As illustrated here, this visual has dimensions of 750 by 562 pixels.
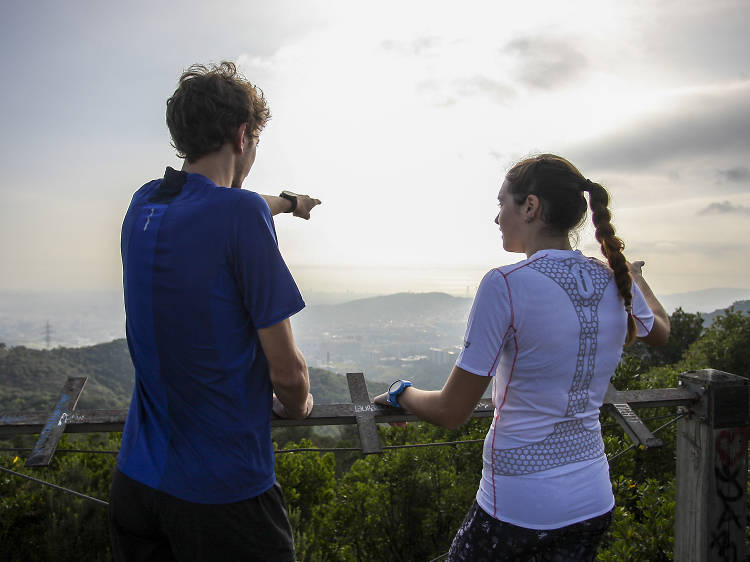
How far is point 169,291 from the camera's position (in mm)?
1355

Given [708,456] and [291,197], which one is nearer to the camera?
[291,197]

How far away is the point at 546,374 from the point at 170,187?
112cm

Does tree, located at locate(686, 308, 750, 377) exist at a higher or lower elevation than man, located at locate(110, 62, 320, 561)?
lower

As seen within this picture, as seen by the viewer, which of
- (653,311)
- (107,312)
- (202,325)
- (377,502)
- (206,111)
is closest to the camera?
(202,325)

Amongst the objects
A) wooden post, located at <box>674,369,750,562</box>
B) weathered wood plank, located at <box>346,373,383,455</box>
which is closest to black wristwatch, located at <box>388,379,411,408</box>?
weathered wood plank, located at <box>346,373,383,455</box>

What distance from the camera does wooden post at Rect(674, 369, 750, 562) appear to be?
7.99ft

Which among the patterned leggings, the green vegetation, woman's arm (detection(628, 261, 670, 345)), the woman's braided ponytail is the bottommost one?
the green vegetation

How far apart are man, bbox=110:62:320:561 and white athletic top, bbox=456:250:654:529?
21.0 inches

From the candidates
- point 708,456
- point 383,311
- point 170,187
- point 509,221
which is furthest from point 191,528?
point 383,311

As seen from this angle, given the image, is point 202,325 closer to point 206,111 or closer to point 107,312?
point 206,111

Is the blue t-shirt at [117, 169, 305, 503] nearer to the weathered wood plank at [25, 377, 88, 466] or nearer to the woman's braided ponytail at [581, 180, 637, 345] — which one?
the weathered wood plank at [25, 377, 88, 466]

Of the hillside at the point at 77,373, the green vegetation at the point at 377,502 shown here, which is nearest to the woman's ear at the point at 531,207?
the green vegetation at the point at 377,502

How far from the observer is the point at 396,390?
1.95m

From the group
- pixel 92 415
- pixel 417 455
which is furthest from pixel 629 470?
pixel 92 415
